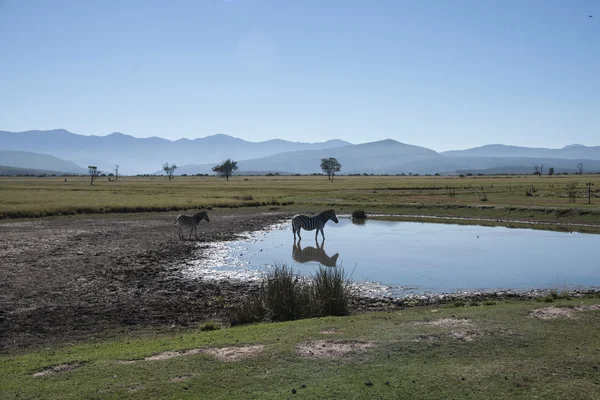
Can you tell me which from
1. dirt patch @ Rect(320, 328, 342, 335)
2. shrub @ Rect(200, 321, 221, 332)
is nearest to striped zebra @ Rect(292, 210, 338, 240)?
shrub @ Rect(200, 321, 221, 332)

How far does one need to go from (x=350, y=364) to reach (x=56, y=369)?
16.5 ft

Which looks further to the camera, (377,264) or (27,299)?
(377,264)

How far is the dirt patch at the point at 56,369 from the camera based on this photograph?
8961 mm

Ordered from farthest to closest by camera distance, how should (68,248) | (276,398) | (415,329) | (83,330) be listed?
(68,248), (83,330), (415,329), (276,398)

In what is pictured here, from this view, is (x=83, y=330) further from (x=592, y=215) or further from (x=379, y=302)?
(x=592, y=215)

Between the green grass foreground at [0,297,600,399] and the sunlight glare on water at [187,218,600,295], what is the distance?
21.8 feet

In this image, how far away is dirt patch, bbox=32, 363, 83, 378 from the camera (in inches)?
353

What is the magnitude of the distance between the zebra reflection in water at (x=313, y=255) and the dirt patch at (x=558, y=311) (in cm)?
1128

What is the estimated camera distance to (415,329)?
1118cm

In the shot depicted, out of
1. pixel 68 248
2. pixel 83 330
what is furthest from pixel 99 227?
pixel 83 330

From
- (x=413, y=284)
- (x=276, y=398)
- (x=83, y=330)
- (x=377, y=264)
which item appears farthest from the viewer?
(x=377, y=264)

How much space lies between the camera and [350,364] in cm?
910

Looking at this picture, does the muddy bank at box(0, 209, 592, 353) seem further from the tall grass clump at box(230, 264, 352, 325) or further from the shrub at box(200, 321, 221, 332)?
the tall grass clump at box(230, 264, 352, 325)

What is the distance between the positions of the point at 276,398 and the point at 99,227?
3089cm
